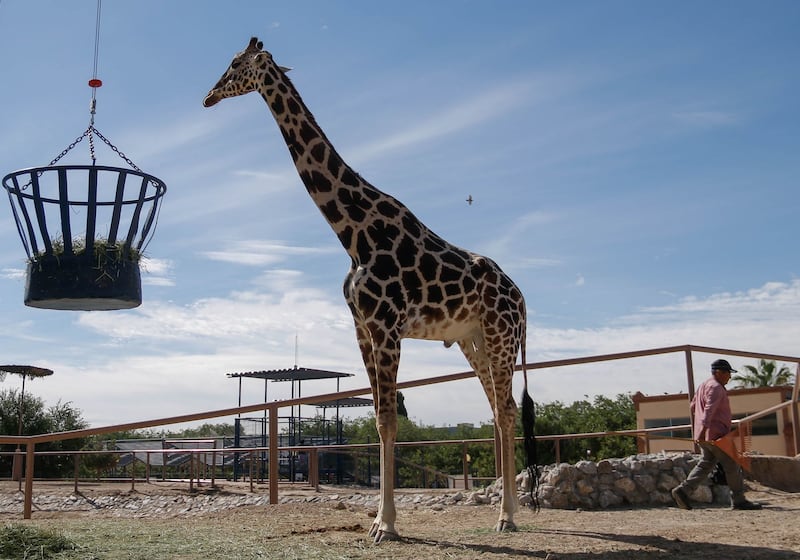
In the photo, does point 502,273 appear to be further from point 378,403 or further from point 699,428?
point 699,428

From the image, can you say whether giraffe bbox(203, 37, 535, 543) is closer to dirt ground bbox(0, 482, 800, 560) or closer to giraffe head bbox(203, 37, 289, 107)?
giraffe head bbox(203, 37, 289, 107)

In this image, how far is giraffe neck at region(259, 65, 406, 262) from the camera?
20.9 ft

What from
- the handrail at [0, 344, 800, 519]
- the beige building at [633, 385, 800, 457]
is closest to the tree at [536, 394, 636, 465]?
the beige building at [633, 385, 800, 457]

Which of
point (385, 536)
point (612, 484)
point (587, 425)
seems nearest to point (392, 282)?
point (385, 536)

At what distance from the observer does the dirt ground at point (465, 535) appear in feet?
15.5

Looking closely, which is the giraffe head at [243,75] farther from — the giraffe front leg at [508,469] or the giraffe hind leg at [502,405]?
the giraffe front leg at [508,469]

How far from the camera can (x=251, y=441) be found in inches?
1014

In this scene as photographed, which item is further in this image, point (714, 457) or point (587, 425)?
point (587, 425)

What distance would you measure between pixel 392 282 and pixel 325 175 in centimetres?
118

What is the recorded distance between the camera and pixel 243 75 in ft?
22.6

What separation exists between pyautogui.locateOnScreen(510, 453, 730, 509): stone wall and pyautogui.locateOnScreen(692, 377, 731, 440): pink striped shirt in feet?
2.27

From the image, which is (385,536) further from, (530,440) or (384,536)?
(530,440)

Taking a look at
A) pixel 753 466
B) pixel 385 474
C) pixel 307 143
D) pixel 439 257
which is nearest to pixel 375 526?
pixel 385 474

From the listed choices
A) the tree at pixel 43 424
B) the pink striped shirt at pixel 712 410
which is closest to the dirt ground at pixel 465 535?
the pink striped shirt at pixel 712 410
